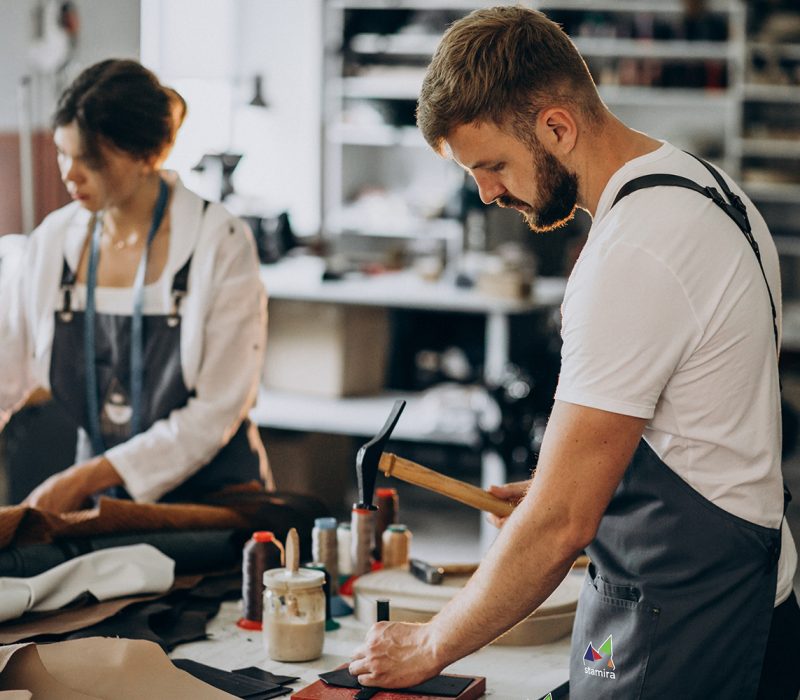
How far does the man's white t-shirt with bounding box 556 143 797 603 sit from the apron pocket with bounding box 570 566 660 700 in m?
0.18

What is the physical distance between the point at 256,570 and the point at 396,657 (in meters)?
0.43

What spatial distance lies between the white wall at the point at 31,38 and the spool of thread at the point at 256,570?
10.3ft

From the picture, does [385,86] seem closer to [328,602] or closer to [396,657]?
[328,602]

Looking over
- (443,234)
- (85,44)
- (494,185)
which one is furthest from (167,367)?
(443,234)

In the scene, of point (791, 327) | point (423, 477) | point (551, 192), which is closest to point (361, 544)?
point (423, 477)

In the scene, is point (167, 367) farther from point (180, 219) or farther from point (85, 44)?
point (85, 44)

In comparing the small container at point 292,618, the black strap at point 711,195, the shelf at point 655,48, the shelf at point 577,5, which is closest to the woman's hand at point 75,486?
the small container at point 292,618

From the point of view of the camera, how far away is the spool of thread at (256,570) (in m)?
1.95

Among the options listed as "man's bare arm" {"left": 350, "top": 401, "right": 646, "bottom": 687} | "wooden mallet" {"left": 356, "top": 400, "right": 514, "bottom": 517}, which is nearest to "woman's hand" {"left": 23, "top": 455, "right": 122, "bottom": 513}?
"wooden mallet" {"left": 356, "top": 400, "right": 514, "bottom": 517}

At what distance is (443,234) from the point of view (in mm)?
7957

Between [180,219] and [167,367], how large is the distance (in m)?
0.31

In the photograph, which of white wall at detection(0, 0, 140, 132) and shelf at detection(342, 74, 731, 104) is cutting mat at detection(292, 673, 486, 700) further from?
shelf at detection(342, 74, 731, 104)

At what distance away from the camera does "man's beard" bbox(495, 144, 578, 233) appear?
61.7 inches

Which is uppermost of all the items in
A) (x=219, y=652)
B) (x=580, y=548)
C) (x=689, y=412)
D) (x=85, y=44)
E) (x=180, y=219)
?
(x=85, y=44)
